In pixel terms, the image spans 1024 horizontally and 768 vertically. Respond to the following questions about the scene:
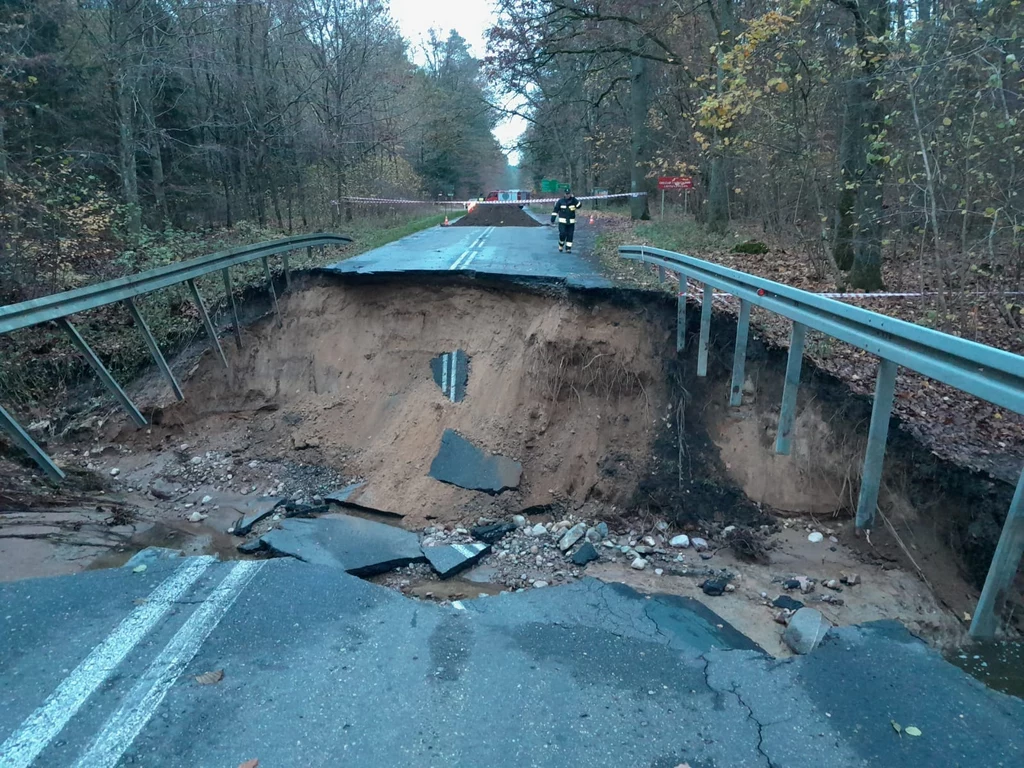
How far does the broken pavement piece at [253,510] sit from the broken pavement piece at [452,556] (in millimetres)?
2155

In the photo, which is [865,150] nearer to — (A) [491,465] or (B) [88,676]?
(A) [491,465]

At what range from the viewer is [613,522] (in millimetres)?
7324

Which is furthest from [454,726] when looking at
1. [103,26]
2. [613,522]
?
[103,26]

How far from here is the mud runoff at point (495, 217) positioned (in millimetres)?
35875

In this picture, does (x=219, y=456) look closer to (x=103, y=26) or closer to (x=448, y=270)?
(x=448, y=270)

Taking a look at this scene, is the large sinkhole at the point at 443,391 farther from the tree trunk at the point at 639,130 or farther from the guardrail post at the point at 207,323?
the tree trunk at the point at 639,130

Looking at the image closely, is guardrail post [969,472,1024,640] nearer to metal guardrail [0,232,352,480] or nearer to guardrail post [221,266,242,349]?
metal guardrail [0,232,352,480]

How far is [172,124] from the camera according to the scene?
21344 mm

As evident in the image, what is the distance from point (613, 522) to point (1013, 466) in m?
3.60

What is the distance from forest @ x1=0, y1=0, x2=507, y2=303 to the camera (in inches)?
438

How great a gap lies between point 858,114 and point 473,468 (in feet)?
25.9

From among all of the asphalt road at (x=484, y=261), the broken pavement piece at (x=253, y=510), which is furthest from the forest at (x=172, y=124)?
the broken pavement piece at (x=253, y=510)

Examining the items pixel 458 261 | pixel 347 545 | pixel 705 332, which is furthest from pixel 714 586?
pixel 458 261

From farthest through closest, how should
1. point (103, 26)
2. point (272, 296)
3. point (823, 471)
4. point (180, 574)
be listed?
1. point (103, 26)
2. point (272, 296)
3. point (823, 471)
4. point (180, 574)
